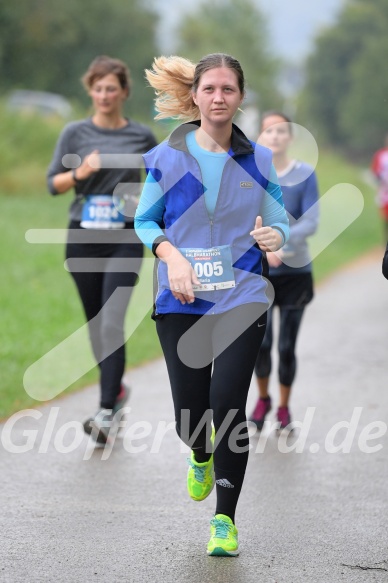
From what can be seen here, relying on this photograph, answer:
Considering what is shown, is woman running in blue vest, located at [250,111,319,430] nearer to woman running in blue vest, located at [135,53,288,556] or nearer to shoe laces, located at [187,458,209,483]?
shoe laces, located at [187,458,209,483]

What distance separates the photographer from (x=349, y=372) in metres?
10.1

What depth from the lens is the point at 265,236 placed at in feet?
16.5

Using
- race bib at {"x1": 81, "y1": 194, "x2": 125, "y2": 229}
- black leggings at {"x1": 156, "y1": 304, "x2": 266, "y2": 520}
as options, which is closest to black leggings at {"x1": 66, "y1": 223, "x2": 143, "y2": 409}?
race bib at {"x1": 81, "y1": 194, "x2": 125, "y2": 229}

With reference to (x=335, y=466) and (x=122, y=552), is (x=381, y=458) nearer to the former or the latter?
(x=335, y=466)

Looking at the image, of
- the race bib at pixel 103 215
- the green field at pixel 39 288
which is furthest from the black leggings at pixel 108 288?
the green field at pixel 39 288

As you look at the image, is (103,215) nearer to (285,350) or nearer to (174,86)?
(285,350)

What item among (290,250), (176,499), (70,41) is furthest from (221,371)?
(70,41)

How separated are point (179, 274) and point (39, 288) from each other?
34.8ft

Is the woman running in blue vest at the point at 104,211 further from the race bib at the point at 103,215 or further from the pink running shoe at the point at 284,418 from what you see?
the pink running shoe at the point at 284,418

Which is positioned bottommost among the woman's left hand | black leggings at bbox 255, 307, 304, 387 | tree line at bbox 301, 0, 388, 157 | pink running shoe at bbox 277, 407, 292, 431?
tree line at bbox 301, 0, 388, 157

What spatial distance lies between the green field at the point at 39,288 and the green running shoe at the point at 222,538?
3274 mm

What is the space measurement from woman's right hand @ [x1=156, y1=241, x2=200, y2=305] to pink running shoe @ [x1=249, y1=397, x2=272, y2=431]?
2.93 metres

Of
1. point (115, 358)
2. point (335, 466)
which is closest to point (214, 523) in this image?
point (335, 466)

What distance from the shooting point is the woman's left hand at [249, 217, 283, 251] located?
503 cm
